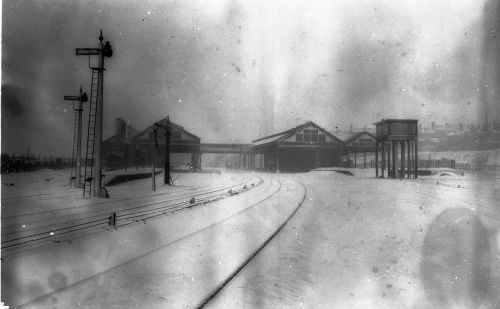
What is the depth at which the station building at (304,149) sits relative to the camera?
1609 inches

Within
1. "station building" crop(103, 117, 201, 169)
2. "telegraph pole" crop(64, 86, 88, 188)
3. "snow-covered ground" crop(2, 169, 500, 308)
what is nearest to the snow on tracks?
"snow-covered ground" crop(2, 169, 500, 308)

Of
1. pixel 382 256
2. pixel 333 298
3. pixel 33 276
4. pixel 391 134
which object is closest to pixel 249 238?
pixel 382 256

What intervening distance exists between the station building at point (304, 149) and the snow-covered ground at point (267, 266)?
106 ft

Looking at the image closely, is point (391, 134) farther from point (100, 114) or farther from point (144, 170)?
point (100, 114)

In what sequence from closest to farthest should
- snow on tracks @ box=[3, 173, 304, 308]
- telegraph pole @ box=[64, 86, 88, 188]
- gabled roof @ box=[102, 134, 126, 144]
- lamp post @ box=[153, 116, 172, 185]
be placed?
snow on tracks @ box=[3, 173, 304, 308], telegraph pole @ box=[64, 86, 88, 188], lamp post @ box=[153, 116, 172, 185], gabled roof @ box=[102, 134, 126, 144]

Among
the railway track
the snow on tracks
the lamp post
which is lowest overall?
the snow on tracks

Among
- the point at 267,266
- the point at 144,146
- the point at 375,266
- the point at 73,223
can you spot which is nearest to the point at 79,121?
the point at 144,146

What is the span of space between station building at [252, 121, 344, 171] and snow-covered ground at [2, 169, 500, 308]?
106 feet

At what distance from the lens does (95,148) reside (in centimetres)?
988

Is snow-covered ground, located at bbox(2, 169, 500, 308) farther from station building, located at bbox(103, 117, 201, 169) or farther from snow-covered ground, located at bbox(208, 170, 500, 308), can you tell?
station building, located at bbox(103, 117, 201, 169)

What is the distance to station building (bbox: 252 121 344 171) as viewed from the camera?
4088 centimetres

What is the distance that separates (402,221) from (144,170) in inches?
314

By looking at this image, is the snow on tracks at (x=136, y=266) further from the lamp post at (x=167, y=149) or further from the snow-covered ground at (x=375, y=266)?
the lamp post at (x=167, y=149)

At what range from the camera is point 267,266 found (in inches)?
193
